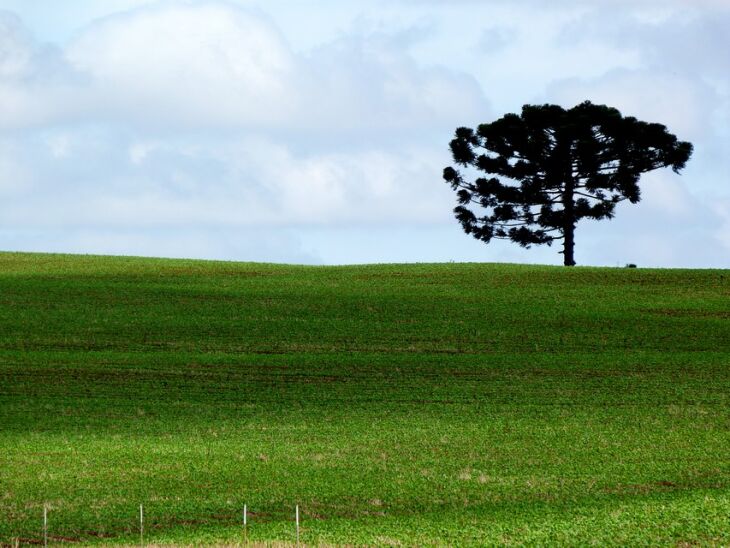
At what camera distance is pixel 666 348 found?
44312mm

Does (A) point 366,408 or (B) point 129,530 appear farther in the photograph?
(A) point 366,408

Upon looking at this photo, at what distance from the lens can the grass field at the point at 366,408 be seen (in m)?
20.9

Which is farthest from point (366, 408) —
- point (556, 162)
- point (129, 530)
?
point (556, 162)

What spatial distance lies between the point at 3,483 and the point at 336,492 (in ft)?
22.9

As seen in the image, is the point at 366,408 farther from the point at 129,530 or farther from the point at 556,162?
the point at 556,162

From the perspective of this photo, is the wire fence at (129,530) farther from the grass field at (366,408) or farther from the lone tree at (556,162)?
the lone tree at (556,162)

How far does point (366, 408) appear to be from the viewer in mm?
33344

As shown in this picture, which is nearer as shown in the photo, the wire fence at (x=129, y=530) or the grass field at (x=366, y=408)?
the wire fence at (x=129, y=530)

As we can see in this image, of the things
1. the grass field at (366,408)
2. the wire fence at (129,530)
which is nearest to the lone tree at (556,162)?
the grass field at (366,408)

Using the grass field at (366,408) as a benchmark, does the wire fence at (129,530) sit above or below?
below

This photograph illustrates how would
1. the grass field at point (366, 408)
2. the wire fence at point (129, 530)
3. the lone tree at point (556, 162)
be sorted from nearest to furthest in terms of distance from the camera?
the wire fence at point (129, 530) → the grass field at point (366, 408) → the lone tree at point (556, 162)

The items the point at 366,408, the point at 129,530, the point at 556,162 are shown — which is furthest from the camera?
the point at 556,162

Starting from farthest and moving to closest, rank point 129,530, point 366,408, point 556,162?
point 556,162 → point 366,408 → point 129,530

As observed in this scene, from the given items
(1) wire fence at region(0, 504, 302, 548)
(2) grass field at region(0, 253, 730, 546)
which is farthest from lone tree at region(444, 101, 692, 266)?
(1) wire fence at region(0, 504, 302, 548)
